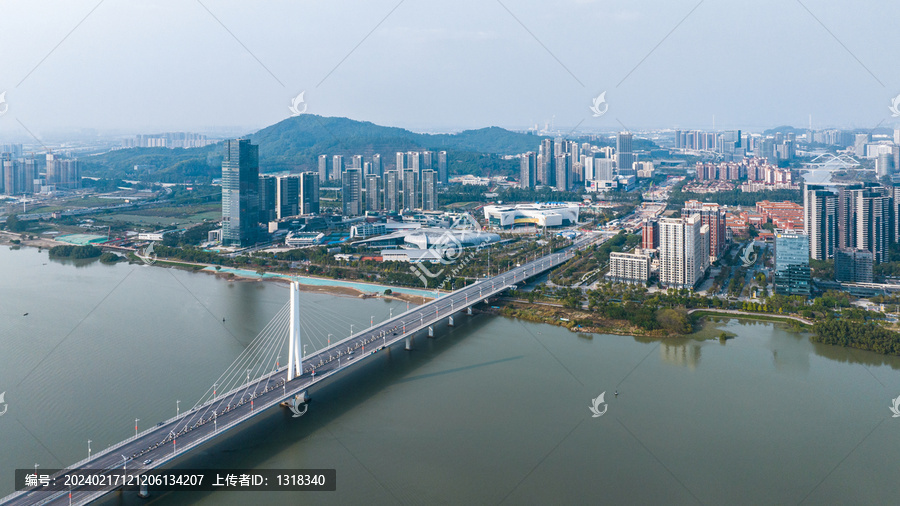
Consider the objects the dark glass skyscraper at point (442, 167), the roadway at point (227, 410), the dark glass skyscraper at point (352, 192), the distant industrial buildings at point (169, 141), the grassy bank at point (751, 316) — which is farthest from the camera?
the distant industrial buildings at point (169, 141)

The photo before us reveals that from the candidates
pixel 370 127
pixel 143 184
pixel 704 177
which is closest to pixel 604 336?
pixel 704 177

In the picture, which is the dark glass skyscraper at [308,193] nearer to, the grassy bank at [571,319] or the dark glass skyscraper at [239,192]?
the dark glass skyscraper at [239,192]

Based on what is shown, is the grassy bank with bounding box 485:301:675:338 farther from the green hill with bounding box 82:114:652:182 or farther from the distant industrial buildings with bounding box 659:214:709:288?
the green hill with bounding box 82:114:652:182

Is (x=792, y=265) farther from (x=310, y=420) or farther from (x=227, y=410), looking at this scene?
(x=227, y=410)

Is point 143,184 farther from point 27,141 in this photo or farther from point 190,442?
point 190,442

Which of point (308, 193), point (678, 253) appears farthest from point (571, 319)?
point (308, 193)

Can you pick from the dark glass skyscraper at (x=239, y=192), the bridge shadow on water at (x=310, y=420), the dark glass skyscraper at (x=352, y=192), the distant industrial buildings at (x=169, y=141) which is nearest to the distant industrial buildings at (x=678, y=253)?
the bridge shadow on water at (x=310, y=420)
